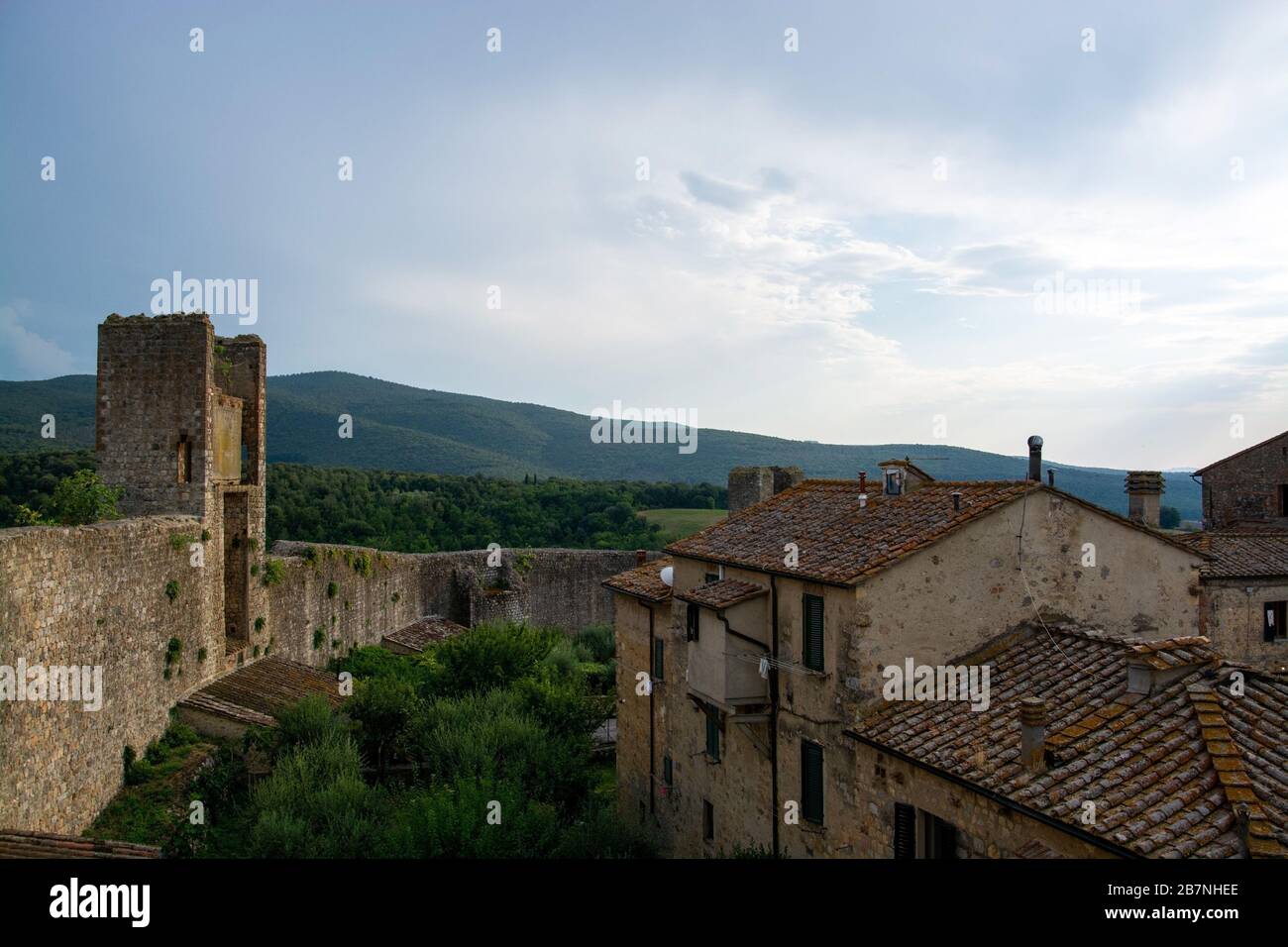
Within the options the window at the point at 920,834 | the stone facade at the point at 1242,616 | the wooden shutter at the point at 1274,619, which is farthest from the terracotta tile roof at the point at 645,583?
the wooden shutter at the point at 1274,619

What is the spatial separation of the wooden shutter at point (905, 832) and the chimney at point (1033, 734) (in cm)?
171

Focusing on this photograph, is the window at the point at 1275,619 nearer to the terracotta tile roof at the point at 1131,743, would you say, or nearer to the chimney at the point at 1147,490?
the chimney at the point at 1147,490

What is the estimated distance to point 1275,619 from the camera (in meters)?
20.9

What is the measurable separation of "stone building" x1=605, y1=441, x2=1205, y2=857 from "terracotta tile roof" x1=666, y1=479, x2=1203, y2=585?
1.4 inches

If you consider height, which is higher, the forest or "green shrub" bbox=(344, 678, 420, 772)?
the forest

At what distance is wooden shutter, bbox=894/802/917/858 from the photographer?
30.7 feet

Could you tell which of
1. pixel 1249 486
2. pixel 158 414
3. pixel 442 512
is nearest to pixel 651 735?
pixel 158 414

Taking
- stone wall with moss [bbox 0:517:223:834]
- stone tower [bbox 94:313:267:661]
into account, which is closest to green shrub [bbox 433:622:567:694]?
stone wall with moss [bbox 0:517:223:834]

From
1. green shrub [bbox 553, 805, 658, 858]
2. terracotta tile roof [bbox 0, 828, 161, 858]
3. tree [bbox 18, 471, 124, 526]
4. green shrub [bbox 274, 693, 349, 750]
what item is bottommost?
green shrub [bbox 553, 805, 658, 858]

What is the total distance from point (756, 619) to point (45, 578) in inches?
357

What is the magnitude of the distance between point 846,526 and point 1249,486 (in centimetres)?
2558

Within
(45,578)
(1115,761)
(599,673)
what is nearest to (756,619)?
(1115,761)

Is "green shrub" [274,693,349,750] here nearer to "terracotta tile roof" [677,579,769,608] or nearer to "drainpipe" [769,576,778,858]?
"terracotta tile roof" [677,579,769,608]

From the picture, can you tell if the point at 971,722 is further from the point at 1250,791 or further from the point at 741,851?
the point at 741,851
